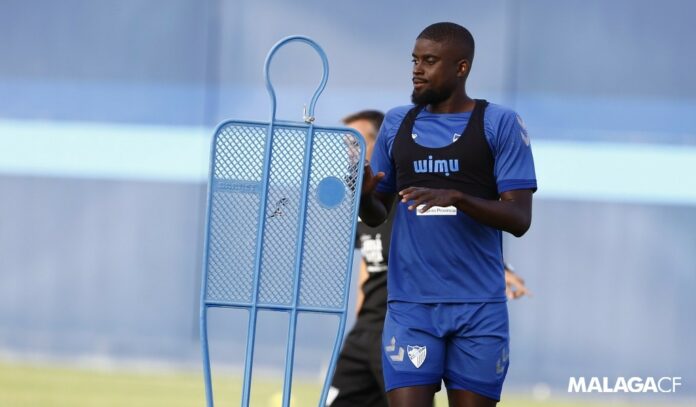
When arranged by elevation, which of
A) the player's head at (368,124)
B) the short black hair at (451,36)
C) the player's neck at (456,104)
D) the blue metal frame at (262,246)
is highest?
the short black hair at (451,36)

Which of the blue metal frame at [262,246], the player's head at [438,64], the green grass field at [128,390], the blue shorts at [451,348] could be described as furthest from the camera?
the green grass field at [128,390]

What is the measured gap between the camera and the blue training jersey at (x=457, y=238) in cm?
427

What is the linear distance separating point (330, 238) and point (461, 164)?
1.66 feet

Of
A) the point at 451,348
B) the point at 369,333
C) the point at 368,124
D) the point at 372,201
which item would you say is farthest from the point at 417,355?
the point at 368,124

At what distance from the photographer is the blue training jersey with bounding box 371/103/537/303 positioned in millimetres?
4270

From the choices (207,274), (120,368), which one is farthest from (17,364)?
(207,274)

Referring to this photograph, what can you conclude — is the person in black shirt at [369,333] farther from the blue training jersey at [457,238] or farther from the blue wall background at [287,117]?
the blue wall background at [287,117]

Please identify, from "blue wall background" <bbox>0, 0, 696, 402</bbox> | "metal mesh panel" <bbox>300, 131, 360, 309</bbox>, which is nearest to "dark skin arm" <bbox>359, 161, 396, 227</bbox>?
"metal mesh panel" <bbox>300, 131, 360, 309</bbox>

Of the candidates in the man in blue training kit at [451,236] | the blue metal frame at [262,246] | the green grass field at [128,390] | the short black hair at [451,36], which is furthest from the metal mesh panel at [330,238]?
the green grass field at [128,390]

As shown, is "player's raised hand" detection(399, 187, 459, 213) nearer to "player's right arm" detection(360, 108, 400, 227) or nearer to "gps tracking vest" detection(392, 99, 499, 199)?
"gps tracking vest" detection(392, 99, 499, 199)

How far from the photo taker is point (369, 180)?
431cm

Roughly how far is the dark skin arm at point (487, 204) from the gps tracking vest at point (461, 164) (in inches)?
3.8

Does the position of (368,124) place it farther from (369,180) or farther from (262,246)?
(262,246)

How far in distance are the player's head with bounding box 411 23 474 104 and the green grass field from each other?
152 inches
